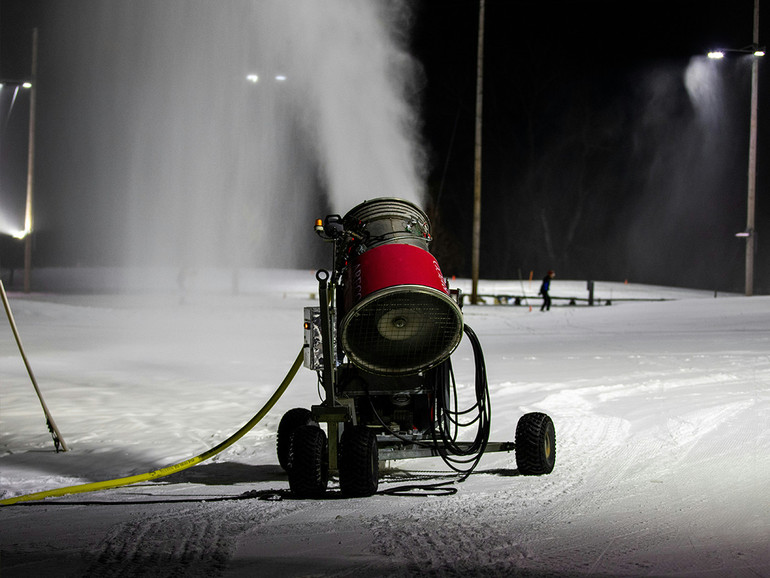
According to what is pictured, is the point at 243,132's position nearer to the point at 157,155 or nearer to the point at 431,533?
the point at 157,155

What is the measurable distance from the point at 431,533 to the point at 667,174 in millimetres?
45536

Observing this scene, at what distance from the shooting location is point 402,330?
237 inches

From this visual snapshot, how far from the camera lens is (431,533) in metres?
4.59

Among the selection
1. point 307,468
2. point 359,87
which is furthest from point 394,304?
point 359,87

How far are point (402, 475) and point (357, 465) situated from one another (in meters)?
1.19

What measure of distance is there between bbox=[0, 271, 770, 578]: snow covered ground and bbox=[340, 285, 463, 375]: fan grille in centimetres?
94

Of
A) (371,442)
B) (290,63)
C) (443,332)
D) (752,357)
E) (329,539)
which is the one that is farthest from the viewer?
(290,63)

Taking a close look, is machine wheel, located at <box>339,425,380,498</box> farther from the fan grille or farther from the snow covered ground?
the fan grille

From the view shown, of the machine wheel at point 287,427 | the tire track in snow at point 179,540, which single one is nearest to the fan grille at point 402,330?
the machine wheel at point 287,427

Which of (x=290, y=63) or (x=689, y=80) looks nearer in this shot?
(x=290, y=63)

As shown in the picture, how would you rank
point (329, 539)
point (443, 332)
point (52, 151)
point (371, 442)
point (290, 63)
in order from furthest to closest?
point (52, 151) → point (290, 63) → point (443, 332) → point (371, 442) → point (329, 539)

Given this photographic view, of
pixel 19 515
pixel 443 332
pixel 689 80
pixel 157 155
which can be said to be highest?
pixel 689 80

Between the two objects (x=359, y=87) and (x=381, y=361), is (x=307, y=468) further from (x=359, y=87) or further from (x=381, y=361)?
(x=359, y=87)

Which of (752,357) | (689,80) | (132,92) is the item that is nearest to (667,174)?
(689,80)
